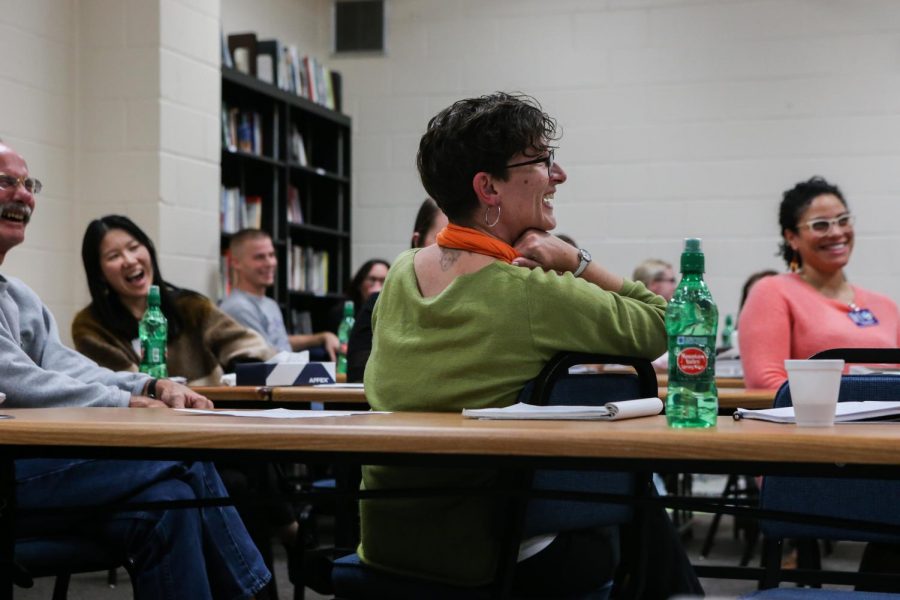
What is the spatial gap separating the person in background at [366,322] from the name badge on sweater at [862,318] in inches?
47.7

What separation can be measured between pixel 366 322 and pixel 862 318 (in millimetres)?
1434

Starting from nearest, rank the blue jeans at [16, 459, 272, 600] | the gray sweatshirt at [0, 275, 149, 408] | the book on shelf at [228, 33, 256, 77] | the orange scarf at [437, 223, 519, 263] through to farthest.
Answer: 1. the orange scarf at [437, 223, 519, 263]
2. the blue jeans at [16, 459, 272, 600]
3. the gray sweatshirt at [0, 275, 149, 408]
4. the book on shelf at [228, 33, 256, 77]

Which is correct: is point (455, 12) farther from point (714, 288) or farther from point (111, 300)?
point (111, 300)

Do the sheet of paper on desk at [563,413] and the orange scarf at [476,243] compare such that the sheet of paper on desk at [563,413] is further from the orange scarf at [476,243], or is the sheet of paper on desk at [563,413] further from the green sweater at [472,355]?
the orange scarf at [476,243]

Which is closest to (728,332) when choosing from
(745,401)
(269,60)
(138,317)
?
(269,60)

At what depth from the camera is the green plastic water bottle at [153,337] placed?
3.62 meters

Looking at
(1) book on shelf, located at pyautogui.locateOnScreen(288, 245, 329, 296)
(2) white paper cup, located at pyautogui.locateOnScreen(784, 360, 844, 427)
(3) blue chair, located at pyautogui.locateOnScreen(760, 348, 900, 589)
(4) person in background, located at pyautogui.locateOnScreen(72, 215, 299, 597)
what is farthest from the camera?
(1) book on shelf, located at pyautogui.locateOnScreen(288, 245, 329, 296)

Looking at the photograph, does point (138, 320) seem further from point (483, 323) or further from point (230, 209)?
point (483, 323)

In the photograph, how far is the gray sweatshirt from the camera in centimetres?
227

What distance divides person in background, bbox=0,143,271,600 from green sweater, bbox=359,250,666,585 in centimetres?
47

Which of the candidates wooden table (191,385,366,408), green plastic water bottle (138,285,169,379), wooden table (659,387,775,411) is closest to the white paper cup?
wooden table (659,387,775,411)

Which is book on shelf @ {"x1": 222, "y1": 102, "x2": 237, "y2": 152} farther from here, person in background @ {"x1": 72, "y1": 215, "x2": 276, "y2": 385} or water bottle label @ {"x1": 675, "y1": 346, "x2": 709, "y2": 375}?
water bottle label @ {"x1": 675, "y1": 346, "x2": 709, "y2": 375}

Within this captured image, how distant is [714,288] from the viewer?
6.92m

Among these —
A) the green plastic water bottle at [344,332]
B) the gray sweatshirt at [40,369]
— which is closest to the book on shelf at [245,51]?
the green plastic water bottle at [344,332]
